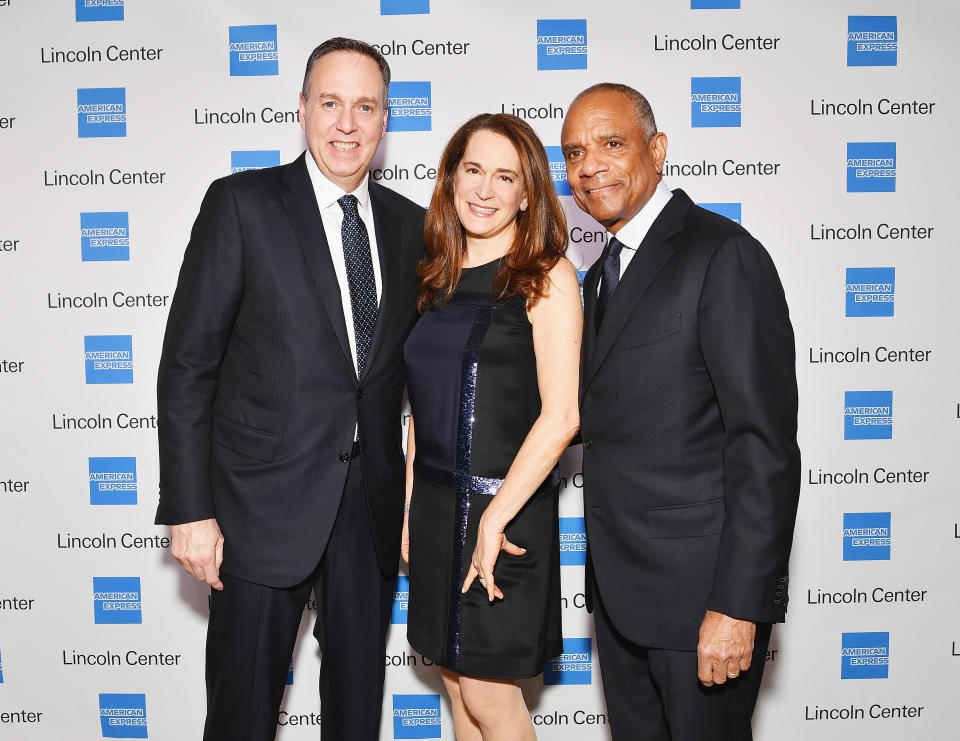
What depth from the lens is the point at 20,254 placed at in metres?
2.88

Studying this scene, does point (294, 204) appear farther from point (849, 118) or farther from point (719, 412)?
point (849, 118)

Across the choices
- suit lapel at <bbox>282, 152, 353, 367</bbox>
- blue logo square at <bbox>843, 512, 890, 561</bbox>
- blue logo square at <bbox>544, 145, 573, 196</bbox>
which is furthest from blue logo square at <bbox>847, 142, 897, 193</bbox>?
suit lapel at <bbox>282, 152, 353, 367</bbox>

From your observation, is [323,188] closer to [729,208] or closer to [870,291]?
[729,208]

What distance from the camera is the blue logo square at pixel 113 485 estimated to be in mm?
2936

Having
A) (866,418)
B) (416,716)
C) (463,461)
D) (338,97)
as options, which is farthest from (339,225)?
(866,418)

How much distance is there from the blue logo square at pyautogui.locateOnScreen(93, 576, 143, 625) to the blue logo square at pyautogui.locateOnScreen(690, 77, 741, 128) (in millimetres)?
2794

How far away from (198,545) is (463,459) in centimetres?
72

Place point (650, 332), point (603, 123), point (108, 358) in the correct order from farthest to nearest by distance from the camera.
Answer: point (108, 358) < point (603, 123) < point (650, 332)

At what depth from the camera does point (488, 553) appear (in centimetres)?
193

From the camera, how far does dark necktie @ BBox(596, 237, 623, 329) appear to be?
185cm

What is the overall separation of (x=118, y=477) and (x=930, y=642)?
3.23 m

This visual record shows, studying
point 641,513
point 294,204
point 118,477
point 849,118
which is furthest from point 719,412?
point 118,477

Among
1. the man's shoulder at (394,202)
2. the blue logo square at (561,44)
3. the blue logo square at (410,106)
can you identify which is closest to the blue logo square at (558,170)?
the blue logo square at (561,44)

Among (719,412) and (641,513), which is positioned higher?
(719,412)
